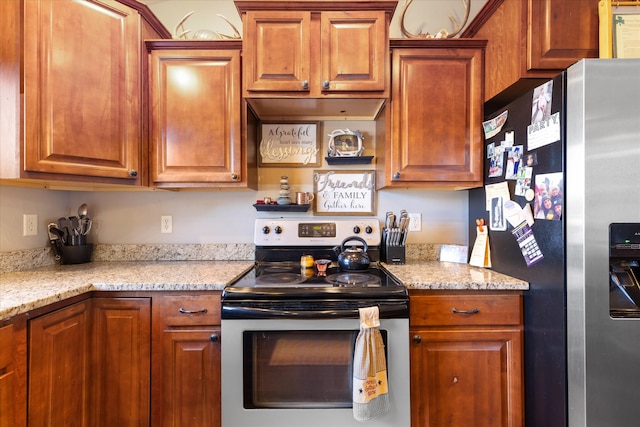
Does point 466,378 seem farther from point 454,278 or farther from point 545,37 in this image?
point 545,37

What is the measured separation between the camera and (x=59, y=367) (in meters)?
1.14

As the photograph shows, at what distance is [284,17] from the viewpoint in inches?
59.9

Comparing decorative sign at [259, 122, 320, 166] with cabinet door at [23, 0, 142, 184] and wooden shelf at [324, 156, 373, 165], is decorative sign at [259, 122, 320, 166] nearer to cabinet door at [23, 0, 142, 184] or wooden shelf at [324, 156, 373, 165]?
wooden shelf at [324, 156, 373, 165]

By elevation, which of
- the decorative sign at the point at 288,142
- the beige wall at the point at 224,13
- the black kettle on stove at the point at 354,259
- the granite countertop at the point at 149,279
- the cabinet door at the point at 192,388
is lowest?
the cabinet door at the point at 192,388

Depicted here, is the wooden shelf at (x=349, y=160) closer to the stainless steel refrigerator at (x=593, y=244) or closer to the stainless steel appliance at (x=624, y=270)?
the stainless steel refrigerator at (x=593, y=244)

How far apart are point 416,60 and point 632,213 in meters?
Answer: 1.15

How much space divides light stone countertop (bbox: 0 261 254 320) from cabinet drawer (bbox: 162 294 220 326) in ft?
0.16

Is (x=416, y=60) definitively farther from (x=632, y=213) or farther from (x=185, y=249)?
(x=185, y=249)

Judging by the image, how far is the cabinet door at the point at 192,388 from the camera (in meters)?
1.29

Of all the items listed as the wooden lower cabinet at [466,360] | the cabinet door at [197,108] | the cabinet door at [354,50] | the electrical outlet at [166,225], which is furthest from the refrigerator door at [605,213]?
the electrical outlet at [166,225]

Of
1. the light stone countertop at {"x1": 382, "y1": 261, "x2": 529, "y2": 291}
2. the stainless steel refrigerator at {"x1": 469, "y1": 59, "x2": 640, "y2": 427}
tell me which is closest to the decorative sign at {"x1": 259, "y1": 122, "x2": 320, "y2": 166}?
the light stone countertop at {"x1": 382, "y1": 261, "x2": 529, "y2": 291}

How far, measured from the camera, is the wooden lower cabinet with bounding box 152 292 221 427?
50.9 inches

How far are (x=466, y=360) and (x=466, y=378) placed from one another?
0.25 feet

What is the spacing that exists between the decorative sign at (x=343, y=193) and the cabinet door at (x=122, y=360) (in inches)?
44.2
